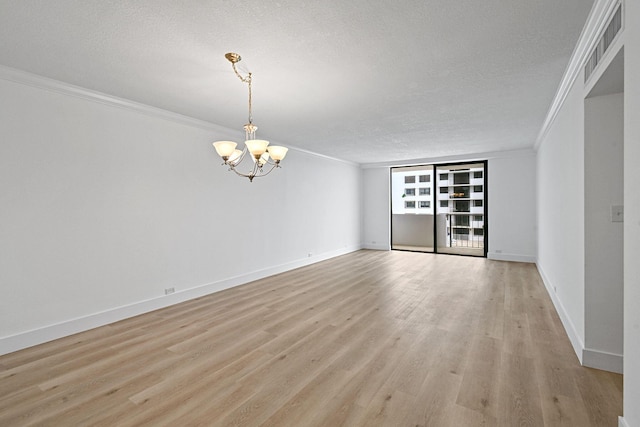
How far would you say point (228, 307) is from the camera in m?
4.12

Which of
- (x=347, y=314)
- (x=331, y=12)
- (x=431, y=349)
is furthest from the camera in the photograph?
(x=347, y=314)

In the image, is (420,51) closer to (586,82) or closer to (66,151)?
(586,82)

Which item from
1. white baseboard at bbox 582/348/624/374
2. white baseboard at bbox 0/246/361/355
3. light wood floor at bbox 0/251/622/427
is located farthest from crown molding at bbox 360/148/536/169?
white baseboard at bbox 582/348/624/374

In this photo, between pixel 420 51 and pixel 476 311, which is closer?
pixel 420 51

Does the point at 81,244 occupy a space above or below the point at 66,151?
below

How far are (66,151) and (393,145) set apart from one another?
532 cm

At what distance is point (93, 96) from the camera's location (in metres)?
Result: 3.40

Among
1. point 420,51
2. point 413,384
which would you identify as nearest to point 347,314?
point 413,384

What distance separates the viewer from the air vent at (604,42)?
1.80 meters

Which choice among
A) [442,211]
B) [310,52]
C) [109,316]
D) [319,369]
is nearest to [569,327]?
[319,369]

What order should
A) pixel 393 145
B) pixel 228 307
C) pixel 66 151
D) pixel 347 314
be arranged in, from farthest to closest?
pixel 393 145 < pixel 228 307 < pixel 347 314 < pixel 66 151

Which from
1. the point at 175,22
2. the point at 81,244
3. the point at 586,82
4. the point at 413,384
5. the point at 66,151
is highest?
the point at 175,22

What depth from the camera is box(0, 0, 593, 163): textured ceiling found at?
6.61 ft

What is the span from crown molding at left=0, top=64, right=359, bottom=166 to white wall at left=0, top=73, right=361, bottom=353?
3 cm
